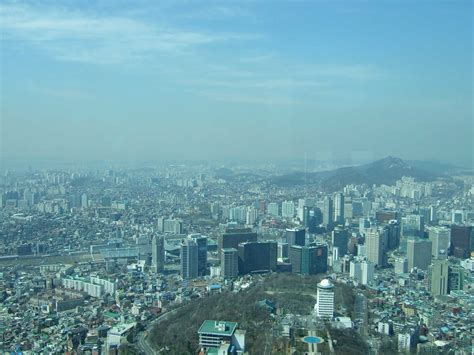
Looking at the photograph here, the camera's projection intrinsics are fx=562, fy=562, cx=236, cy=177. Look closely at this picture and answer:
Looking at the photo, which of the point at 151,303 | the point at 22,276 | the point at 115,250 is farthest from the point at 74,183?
the point at 151,303

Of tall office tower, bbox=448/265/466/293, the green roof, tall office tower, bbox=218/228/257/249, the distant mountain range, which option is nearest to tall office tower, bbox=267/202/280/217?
the distant mountain range

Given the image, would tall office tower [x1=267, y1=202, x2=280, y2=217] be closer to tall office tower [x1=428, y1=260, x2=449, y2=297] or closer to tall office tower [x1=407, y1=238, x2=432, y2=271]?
tall office tower [x1=407, y1=238, x2=432, y2=271]

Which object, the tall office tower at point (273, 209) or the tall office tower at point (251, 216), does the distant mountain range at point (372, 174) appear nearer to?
the tall office tower at point (273, 209)

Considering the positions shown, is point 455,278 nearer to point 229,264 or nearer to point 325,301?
point 325,301

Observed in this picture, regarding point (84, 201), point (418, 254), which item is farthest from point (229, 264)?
point (84, 201)

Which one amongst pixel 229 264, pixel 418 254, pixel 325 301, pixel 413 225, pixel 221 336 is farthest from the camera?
pixel 413 225

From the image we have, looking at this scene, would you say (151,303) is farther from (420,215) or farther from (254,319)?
(420,215)

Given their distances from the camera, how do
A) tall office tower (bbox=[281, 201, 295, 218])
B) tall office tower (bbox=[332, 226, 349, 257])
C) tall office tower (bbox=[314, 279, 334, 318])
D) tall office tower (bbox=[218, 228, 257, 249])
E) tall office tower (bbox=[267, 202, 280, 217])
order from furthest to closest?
tall office tower (bbox=[267, 202, 280, 217]) < tall office tower (bbox=[281, 201, 295, 218]) < tall office tower (bbox=[332, 226, 349, 257]) < tall office tower (bbox=[218, 228, 257, 249]) < tall office tower (bbox=[314, 279, 334, 318])
